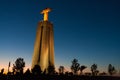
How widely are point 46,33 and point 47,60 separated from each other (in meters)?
9.87

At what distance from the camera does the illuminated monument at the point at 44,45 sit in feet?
217

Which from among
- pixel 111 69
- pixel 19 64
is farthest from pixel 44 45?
pixel 111 69

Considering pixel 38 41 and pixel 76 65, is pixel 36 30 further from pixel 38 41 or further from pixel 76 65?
pixel 76 65

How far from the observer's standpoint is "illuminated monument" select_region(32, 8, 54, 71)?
66000 mm

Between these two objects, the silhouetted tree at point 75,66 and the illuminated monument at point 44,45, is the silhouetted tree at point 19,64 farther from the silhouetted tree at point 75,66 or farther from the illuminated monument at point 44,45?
the silhouetted tree at point 75,66

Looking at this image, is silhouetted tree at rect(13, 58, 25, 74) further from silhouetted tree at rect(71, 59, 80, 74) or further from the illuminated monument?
silhouetted tree at rect(71, 59, 80, 74)

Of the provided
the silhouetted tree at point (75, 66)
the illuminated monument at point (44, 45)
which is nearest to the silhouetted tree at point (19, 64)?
the illuminated monument at point (44, 45)

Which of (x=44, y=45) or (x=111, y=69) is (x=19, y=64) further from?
(x=111, y=69)

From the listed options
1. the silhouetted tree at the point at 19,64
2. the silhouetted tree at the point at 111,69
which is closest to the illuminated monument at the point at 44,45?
the silhouetted tree at the point at 19,64

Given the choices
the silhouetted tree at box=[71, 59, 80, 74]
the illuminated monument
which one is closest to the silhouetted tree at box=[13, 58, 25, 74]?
the illuminated monument

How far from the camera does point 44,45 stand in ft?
220

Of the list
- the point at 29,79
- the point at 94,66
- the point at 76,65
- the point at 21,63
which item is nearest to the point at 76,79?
the point at 29,79

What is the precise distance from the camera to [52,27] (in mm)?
72500

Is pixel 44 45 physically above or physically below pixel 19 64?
above
